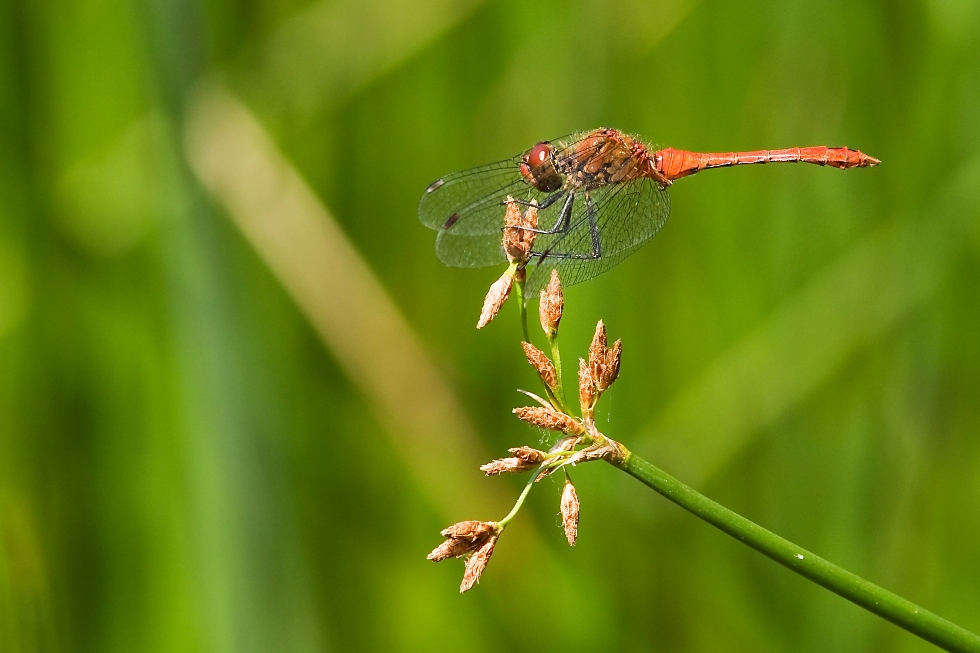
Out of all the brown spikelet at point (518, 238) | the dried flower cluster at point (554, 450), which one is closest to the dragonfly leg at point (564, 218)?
the brown spikelet at point (518, 238)

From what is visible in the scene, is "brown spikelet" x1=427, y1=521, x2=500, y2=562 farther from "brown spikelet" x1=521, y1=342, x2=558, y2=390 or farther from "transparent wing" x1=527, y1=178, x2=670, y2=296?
"transparent wing" x1=527, y1=178, x2=670, y2=296

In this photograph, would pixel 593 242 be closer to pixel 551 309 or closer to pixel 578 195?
pixel 578 195

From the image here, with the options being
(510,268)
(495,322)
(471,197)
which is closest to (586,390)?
(510,268)

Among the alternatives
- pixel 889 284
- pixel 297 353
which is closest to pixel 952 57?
pixel 889 284

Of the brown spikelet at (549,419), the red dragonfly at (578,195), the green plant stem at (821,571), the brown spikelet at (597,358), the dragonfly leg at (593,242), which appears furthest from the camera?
the red dragonfly at (578,195)

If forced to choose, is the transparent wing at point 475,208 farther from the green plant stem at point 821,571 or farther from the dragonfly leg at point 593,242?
the green plant stem at point 821,571

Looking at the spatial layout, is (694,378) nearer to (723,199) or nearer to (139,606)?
(723,199)
